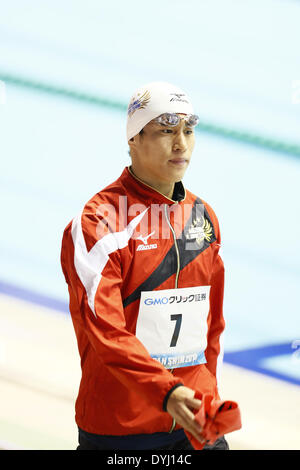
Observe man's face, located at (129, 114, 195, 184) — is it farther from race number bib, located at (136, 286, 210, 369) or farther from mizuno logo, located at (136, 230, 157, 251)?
race number bib, located at (136, 286, 210, 369)

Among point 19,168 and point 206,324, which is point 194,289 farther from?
point 19,168

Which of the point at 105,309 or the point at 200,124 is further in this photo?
the point at 200,124

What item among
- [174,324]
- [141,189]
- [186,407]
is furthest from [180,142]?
[186,407]

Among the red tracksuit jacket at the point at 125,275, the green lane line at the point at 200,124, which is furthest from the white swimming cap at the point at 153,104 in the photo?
the green lane line at the point at 200,124

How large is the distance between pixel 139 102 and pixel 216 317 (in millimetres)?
566

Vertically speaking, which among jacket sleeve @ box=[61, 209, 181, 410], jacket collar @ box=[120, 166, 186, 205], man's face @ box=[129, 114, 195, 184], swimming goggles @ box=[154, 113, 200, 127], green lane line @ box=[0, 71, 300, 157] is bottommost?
jacket sleeve @ box=[61, 209, 181, 410]

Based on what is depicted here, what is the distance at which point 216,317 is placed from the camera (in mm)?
1864

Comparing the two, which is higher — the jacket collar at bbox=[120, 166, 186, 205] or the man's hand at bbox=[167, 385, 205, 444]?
the jacket collar at bbox=[120, 166, 186, 205]

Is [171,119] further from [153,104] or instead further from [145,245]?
[145,245]

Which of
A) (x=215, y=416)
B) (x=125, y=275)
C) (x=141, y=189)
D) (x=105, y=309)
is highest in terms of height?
(x=141, y=189)

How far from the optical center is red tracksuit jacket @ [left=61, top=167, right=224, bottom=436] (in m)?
1.53

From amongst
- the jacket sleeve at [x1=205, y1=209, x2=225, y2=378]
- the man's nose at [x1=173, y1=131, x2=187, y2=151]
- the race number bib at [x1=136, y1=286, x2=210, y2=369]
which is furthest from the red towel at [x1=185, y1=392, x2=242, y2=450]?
the man's nose at [x1=173, y1=131, x2=187, y2=151]

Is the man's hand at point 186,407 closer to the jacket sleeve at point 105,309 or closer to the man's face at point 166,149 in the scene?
the jacket sleeve at point 105,309

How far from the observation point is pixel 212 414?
137 centimetres
